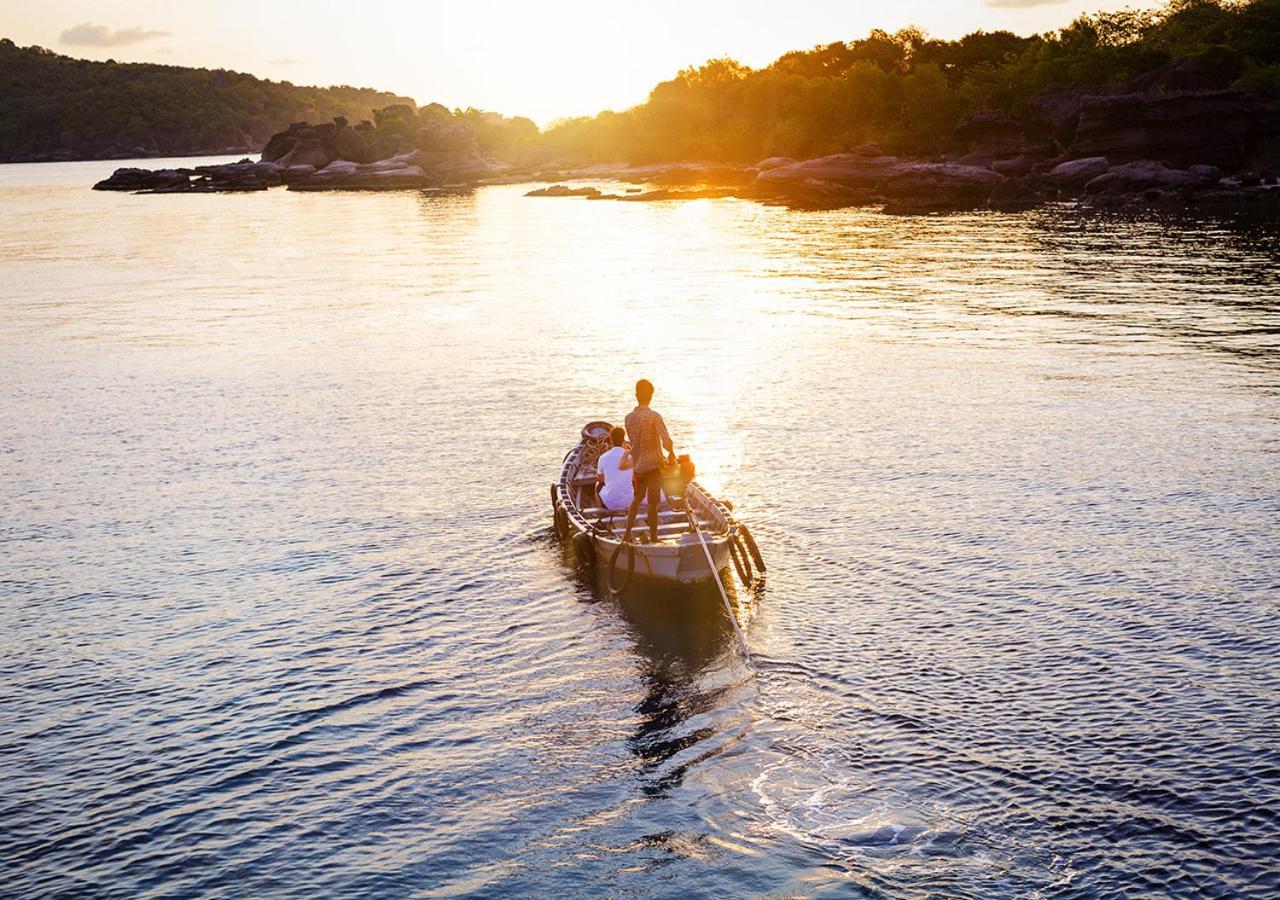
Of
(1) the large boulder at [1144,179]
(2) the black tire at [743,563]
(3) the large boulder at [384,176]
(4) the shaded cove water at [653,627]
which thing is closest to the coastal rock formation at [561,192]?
(3) the large boulder at [384,176]

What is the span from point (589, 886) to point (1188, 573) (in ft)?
44.2

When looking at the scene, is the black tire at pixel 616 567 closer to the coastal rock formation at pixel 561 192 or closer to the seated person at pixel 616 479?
the seated person at pixel 616 479

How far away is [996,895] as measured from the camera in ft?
39.4

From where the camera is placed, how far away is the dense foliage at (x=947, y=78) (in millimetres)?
125375

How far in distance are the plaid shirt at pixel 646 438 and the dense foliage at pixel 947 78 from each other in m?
108

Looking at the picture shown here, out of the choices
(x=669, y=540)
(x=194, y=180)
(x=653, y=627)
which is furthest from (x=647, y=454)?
(x=194, y=180)

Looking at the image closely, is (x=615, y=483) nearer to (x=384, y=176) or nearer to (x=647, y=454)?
(x=647, y=454)

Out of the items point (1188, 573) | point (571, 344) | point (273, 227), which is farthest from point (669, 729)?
point (273, 227)

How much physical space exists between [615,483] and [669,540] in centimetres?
289

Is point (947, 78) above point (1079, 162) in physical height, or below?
above

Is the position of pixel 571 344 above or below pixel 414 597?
above

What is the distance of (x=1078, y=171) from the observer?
107m

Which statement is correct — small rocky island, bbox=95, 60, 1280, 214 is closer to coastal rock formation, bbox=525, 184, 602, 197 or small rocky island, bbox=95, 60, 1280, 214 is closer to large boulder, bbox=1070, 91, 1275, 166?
large boulder, bbox=1070, 91, 1275, 166

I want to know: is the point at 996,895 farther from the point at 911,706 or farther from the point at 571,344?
the point at 571,344
